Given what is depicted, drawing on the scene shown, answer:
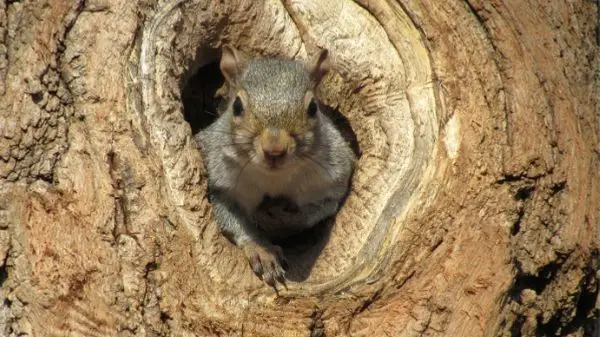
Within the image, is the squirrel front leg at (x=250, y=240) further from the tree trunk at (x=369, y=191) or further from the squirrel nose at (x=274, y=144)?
the squirrel nose at (x=274, y=144)

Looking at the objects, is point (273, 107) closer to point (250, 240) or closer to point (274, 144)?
point (274, 144)

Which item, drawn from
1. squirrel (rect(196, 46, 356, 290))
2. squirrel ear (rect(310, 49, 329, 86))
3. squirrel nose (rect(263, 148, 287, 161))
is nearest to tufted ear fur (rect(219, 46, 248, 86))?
squirrel (rect(196, 46, 356, 290))

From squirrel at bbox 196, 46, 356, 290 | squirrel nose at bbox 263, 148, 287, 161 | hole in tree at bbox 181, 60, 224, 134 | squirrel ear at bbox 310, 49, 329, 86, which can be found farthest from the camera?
hole in tree at bbox 181, 60, 224, 134

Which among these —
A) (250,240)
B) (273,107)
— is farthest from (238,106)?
(250,240)

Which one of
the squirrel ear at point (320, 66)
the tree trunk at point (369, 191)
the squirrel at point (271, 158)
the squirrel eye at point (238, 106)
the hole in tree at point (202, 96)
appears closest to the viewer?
the tree trunk at point (369, 191)

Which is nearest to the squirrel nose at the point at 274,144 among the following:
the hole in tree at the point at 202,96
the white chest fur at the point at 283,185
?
the white chest fur at the point at 283,185

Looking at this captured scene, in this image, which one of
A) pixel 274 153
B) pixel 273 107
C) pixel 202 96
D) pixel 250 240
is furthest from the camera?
pixel 202 96

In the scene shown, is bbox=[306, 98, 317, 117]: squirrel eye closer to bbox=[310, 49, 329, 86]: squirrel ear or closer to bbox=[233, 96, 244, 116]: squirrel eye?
bbox=[310, 49, 329, 86]: squirrel ear

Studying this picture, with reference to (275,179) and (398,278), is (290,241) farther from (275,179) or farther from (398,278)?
(398,278)

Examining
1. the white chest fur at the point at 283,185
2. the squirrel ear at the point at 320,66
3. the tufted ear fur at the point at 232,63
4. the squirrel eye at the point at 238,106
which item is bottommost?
the white chest fur at the point at 283,185
